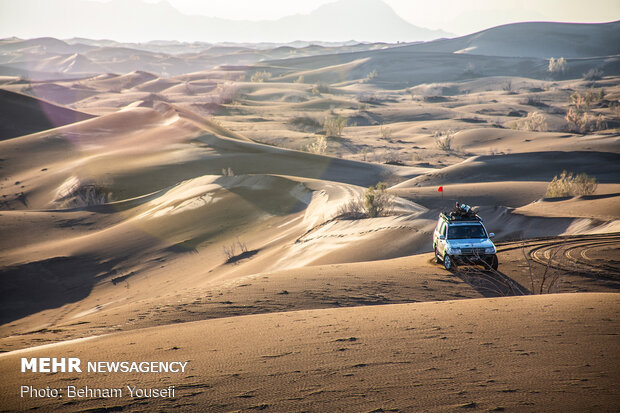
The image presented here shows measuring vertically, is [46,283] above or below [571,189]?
below

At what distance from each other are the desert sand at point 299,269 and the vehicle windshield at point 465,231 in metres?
0.68

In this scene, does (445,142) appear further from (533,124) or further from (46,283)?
Result: (46,283)

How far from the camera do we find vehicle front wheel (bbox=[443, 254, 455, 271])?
387 inches

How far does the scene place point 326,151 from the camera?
3556 cm

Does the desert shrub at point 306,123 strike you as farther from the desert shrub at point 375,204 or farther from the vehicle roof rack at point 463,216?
the vehicle roof rack at point 463,216

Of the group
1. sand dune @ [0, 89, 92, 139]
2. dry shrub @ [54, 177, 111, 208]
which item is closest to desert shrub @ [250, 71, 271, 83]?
sand dune @ [0, 89, 92, 139]

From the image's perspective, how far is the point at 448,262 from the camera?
988 centimetres

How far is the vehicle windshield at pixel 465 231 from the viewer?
10.1 metres

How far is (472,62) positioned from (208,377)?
10218cm

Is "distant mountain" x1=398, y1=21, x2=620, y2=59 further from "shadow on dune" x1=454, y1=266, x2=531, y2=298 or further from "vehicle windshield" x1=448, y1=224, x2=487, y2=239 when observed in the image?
"shadow on dune" x1=454, y1=266, x2=531, y2=298

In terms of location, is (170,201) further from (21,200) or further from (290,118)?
(290,118)

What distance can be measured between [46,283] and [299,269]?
763cm

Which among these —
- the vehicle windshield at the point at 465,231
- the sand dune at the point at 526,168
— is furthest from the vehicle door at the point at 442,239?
the sand dune at the point at 526,168

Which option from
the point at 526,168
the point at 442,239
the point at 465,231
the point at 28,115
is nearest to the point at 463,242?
the point at 465,231
